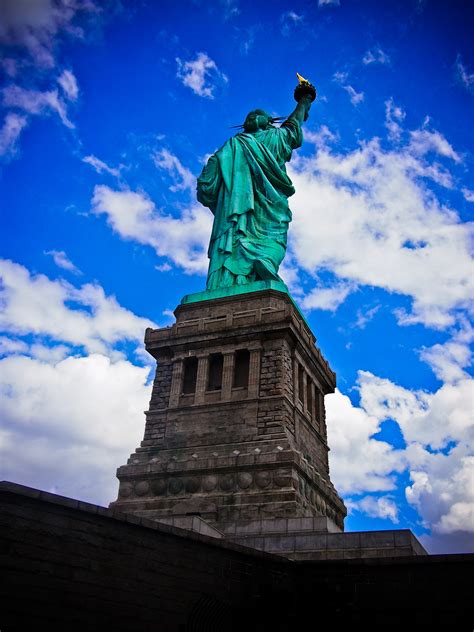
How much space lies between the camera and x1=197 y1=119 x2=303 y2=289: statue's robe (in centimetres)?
Answer: 2789

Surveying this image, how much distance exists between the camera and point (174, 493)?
2144 centimetres

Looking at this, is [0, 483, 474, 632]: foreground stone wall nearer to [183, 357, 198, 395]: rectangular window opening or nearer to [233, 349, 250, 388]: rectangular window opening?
[233, 349, 250, 388]: rectangular window opening

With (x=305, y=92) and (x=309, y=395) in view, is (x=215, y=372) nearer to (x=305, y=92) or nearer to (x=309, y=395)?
(x=309, y=395)

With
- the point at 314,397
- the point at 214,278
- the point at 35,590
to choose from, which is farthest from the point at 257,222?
the point at 35,590

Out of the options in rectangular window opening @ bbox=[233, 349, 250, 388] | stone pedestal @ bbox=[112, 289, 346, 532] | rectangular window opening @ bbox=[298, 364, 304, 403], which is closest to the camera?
stone pedestal @ bbox=[112, 289, 346, 532]

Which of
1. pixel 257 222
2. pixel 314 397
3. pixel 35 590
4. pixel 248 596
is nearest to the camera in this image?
pixel 35 590

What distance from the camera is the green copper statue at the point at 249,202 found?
27.9 m

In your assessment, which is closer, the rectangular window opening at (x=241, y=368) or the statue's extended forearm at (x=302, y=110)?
the rectangular window opening at (x=241, y=368)

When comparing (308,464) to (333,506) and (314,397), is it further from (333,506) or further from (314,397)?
(314,397)

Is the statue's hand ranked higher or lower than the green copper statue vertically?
higher

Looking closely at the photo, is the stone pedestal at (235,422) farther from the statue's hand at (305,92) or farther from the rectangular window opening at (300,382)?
the statue's hand at (305,92)

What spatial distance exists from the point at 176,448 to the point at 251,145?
1561 centimetres

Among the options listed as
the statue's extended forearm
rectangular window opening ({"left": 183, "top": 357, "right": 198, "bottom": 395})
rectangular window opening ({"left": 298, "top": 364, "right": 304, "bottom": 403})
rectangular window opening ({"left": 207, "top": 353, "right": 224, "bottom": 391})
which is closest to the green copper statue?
the statue's extended forearm

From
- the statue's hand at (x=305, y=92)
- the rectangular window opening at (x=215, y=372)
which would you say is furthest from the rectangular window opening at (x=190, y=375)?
the statue's hand at (x=305, y=92)
